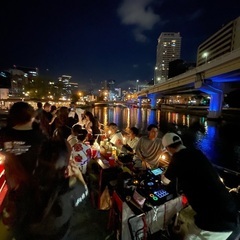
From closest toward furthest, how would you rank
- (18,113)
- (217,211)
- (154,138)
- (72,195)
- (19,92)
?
(72,195) < (217,211) < (18,113) < (154,138) < (19,92)

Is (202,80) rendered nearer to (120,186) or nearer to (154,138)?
(154,138)

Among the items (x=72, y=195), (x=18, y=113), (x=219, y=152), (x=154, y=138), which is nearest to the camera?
(x=72, y=195)

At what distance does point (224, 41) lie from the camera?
8525 centimetres

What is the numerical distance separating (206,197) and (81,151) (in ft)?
9.68

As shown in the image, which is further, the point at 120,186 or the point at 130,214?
the point at 120,186

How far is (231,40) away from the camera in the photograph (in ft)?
263

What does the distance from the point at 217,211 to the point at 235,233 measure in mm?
416

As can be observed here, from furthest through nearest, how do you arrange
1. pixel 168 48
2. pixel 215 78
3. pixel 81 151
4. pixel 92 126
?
pixel 168 48 < pixel 215 78 < pixel 92 126 < pixel 81 151

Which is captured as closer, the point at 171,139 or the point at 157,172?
the point at 171,139

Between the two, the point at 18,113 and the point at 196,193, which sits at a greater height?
the point at 18,113

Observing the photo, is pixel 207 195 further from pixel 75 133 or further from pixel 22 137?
pixel 75 133

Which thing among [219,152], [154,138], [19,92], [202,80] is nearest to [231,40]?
[202,80]

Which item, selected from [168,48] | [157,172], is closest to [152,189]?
[157,172]

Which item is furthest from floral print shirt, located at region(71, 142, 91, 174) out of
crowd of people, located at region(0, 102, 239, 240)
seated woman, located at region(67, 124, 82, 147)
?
crowd of people, located at region(0, 102, 239, 240)
